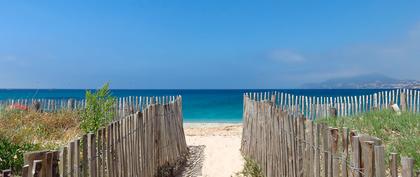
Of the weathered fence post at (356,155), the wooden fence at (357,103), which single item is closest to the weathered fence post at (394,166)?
the weathered fence post at (356,155)

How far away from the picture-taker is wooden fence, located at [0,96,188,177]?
3.26m

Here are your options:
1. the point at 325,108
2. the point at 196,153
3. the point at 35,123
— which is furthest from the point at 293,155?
the point at 325,108

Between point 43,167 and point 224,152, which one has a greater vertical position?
point 43,167

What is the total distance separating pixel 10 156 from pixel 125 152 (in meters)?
1.79

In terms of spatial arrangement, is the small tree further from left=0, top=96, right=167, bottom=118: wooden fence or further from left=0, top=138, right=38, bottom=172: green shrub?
left=0, top=96, right=167, bottom=118: wooden fence

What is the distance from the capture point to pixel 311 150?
4836mm

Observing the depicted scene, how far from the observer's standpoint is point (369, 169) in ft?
11.2

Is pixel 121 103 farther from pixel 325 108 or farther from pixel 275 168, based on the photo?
pixel 275 168

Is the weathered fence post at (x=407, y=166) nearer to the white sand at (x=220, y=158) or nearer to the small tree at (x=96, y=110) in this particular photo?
the white sand at (x=220, y=158)

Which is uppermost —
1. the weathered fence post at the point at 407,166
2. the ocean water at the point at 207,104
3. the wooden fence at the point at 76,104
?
the weathered fence post at the point at 407,166

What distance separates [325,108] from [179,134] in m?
8.54

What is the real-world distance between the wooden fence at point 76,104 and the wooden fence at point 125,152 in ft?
22.5

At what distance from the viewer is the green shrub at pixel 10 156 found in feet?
21.1

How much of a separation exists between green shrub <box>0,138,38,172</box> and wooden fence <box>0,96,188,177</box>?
33.4 inches
